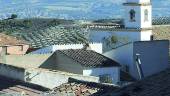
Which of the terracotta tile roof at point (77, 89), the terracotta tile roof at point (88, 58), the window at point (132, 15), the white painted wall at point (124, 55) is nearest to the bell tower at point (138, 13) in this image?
the window at point (132, 15)

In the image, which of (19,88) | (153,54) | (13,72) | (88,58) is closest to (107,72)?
(88,58)

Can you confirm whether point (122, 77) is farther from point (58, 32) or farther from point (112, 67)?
point (58, 32)

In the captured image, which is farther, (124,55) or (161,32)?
(161,32)

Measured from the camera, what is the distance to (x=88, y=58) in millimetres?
30234

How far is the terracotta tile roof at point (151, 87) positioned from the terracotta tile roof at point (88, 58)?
72.2ft

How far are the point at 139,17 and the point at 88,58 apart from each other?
49.3 feet

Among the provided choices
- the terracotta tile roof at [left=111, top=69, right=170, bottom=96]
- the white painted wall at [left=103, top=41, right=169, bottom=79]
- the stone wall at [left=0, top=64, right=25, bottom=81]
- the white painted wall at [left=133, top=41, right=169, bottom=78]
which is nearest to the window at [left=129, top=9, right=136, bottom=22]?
the white painted wall at [left=103, top=41, right=169, bottom=79]

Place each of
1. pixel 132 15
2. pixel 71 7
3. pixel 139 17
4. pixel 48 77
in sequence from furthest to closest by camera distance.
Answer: pixel 71 7
pixel 132 15
pixel 139 17
pixel 48 77

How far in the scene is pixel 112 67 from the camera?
100ft

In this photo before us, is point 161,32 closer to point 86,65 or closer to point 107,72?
point 107,72

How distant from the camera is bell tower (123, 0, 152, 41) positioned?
144ft

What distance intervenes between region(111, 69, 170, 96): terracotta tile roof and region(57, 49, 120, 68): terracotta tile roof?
2199 cm

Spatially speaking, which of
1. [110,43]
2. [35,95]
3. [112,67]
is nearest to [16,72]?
[35,95]

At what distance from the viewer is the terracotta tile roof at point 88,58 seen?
2964 centimetres
